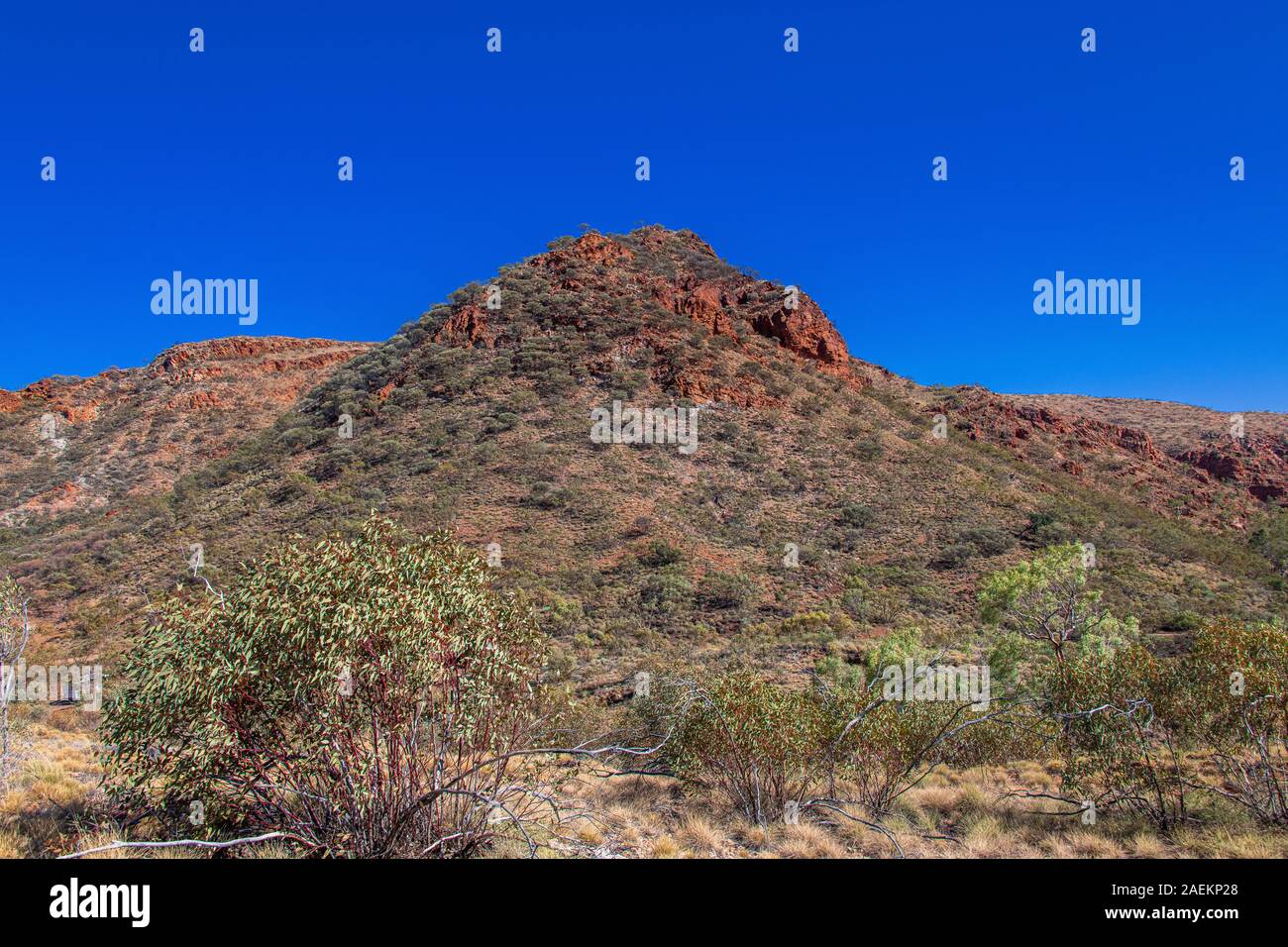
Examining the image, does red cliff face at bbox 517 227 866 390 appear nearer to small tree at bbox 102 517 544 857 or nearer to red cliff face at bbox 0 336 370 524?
red cliff face at bbox 0 336 370 524

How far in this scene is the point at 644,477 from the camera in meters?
30.0

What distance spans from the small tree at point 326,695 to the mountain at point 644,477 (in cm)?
1037

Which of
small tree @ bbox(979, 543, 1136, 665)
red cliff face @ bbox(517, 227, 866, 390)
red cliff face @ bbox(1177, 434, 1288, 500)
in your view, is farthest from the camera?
red cliff face @ bbox(1177, 434, 1288, 500)

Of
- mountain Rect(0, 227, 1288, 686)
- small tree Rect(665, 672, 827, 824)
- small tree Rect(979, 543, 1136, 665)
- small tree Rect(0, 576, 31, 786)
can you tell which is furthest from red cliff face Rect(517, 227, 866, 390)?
small tree Rect(0, 576, 31, 786)

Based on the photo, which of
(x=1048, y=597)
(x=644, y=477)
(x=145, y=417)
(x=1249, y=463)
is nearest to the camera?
(x=1048, y=597)

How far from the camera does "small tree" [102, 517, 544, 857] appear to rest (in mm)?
5305

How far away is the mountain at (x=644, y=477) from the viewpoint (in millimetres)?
22547

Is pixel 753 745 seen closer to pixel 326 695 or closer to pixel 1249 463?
pixel 326 695

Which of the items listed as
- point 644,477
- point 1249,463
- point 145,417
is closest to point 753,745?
point 644,477

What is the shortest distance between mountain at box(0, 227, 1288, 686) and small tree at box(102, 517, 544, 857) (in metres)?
10.4

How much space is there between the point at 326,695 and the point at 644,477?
975 inches

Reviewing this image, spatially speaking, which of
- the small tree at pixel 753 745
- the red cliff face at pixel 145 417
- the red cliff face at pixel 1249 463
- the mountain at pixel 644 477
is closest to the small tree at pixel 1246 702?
the small tree at pixel 753 745

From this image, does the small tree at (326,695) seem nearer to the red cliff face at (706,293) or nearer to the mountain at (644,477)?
the mountain at (644,477)
